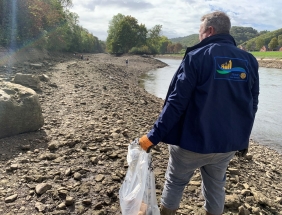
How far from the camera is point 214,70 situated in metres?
2.16

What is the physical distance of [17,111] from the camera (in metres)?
4.75

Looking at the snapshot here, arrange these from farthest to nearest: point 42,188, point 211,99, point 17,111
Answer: point 17,111 → point 42,188 → point 211,99

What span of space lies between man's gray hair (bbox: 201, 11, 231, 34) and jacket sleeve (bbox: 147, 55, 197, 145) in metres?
0.39

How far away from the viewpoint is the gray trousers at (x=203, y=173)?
2420 mm

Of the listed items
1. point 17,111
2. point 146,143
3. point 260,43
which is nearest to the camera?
point 146,143

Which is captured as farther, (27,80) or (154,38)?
(154,38)

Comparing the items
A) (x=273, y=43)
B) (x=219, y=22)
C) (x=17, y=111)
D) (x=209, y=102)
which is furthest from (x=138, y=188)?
(x=273, y=43)

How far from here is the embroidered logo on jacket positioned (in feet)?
7.13

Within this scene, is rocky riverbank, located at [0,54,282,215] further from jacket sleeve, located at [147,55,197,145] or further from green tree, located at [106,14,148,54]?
green tree, located at [106,14,148,54]

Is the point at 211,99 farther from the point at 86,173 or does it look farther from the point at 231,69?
the point at 86,173

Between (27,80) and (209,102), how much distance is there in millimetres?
7388

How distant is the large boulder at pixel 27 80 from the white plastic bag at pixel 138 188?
6.51m

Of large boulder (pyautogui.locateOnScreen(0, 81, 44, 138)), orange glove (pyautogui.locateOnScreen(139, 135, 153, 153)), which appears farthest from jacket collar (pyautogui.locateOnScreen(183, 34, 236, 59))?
large boulder (pyautogui.locateOnScreen(0, 81, 44, 138))

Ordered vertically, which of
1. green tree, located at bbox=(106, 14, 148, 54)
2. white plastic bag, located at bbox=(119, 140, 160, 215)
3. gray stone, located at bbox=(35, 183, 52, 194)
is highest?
green tree, located at bbox=(106, 14, 148, 54)
